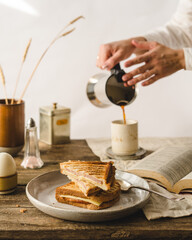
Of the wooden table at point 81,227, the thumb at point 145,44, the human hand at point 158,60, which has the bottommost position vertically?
the wooden table at point 81,227

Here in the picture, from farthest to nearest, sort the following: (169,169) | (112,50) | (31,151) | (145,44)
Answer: (112,50), (145,44), (31,151), (169,169)

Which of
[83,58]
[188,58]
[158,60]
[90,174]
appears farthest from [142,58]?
[83,58]

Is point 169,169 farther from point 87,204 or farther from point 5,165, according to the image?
point 5,165

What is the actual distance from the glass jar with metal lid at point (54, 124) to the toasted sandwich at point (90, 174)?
66 centimetres

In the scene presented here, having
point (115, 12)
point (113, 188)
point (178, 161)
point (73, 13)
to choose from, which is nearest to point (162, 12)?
point (115, 12)

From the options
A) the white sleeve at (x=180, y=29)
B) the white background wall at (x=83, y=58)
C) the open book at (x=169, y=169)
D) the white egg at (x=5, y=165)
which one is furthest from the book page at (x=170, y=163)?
the white background wall at (x=83, y=58)

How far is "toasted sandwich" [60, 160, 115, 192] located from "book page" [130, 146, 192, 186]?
23 cm

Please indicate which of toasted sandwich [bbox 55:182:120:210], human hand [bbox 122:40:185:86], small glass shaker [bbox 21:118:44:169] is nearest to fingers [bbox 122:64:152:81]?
human hand [bbox 122:40:185:86]

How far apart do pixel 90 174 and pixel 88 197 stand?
0.08m

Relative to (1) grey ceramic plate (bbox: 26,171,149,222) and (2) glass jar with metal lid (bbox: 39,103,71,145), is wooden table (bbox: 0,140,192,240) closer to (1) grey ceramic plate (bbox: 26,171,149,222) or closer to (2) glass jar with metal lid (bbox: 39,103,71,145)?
(1) grey ceramic plate (bbox: 26,171,149,222)

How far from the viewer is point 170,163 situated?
1348 millimetres

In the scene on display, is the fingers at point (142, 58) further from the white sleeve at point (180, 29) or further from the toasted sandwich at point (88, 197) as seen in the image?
the toasted sandwich at point (88, 197)

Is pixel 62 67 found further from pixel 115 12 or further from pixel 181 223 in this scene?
pixel 181 223

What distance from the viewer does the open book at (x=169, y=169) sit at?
3.95ft
